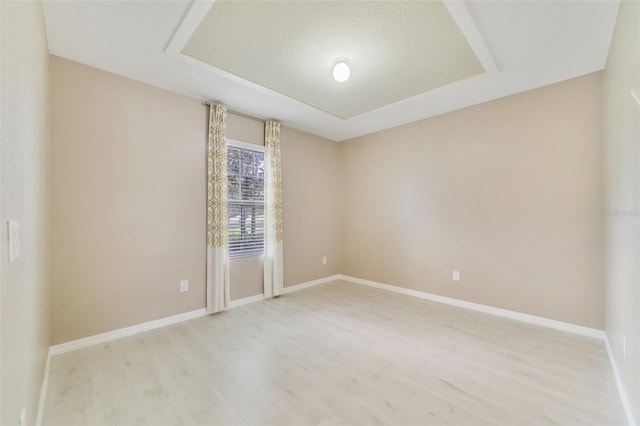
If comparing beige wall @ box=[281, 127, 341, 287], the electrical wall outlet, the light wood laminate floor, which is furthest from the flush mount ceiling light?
the electrical wall outlet

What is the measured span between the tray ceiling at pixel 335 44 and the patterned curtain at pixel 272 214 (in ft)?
2.49

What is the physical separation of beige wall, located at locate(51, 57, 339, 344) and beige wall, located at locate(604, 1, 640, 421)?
3591 millimetres

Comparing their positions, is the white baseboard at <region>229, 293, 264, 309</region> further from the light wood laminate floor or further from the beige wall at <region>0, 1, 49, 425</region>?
the beige wall at <region>0, 1, 49, 425</region>

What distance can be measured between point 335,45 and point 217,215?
90.2 inches

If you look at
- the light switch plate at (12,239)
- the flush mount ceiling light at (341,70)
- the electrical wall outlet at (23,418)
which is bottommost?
the electrical wall outlet at (23,418)

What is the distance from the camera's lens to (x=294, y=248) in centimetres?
434

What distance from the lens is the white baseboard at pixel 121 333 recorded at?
7.67 ft

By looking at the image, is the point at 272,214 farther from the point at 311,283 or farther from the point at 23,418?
the point at 23,418

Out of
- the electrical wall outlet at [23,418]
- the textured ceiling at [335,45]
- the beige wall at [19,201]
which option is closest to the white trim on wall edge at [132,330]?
the beige wall at [19,201]

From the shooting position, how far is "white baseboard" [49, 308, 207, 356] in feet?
Answer: 7.67

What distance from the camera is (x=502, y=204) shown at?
3.17 metres

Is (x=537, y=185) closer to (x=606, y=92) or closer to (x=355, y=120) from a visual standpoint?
(x=606, y=92)

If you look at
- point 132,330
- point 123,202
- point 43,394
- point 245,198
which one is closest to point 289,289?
point 245,198

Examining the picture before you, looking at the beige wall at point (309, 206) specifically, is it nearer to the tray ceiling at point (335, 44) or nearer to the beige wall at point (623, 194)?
the tray ceiling at point (335, 44)
